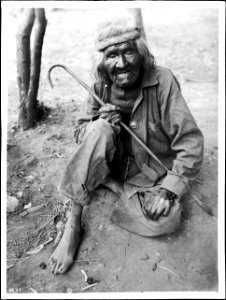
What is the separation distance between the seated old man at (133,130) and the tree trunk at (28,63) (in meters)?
1.06

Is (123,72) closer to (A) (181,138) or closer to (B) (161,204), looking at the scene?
(A) (181,138)

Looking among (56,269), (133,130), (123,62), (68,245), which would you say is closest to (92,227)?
(68,245)

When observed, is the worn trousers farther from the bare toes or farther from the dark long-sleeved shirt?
the bare toes

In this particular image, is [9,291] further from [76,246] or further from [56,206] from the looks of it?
[56,206]

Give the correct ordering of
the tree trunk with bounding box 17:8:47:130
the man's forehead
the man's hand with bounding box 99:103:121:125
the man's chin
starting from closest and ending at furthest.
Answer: the man's forehead
the man's chin
the man's hand with bounding box 99:103:121:125
the tree trunk with bounding box 17:8:47:130

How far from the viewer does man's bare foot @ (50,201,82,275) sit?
2.14 meters

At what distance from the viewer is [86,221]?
2.39m

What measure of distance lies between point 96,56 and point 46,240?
1.31 metres

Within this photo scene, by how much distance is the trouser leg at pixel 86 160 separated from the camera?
208cm

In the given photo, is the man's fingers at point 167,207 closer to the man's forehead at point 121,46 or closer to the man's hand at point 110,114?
the man's hand at point 110,114

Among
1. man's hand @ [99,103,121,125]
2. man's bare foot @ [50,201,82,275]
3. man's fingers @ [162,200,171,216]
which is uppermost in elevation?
man's hand @ [99,103,121,125]

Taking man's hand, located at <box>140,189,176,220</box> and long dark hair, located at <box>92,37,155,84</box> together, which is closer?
long dark hair, located at <box>92,37,155,84</box>

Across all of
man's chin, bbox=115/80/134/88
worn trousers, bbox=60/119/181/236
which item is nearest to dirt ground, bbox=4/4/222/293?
worn trousers, bbox=60/119/181/236

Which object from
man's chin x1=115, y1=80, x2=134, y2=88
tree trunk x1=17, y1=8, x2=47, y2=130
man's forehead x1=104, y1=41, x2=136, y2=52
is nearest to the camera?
man's forehead x1=104, y1=41, x2=136, y2=52
